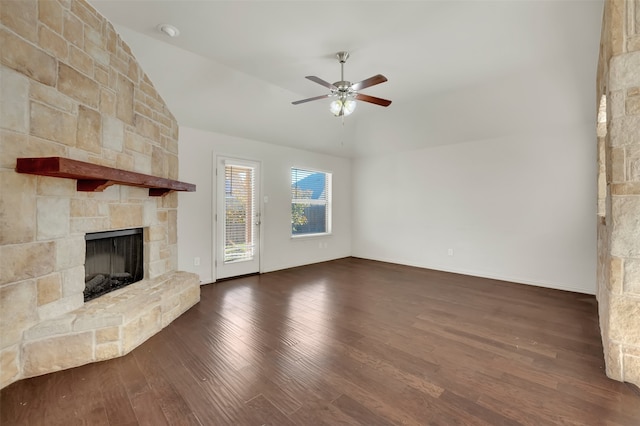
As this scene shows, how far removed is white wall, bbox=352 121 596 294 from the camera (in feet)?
13.5

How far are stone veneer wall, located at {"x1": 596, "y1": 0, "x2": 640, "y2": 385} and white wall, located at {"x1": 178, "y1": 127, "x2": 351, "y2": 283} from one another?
14.7 ft

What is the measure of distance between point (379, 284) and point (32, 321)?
399 centimetres

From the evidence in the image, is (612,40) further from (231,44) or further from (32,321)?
(32,321)

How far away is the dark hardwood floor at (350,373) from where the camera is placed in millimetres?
1678

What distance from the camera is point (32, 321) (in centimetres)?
208

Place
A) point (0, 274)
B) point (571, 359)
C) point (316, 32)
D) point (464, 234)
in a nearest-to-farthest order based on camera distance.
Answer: point (0, 274) → point (571, 359) → point (316, 32) → point (464, 234)

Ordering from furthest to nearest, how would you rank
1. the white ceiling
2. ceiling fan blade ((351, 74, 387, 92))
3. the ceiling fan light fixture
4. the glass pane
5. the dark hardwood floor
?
the glass pane, the ceiling fan light fixture, ceiling fan blade ((351, 74, 387, 92)), the white ceiling, the dark hardwood floor

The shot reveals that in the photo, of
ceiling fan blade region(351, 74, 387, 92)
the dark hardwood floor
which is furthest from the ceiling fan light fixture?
the dark hardwood floor

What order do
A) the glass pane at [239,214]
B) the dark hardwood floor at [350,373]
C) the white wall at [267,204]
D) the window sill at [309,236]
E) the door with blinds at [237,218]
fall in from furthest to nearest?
the window sill at [309,236] → the glass pane at [239,214] → the door with blinds at [237,218] → the white wall at [267,204] → the dark hardwood floor at [350,373]

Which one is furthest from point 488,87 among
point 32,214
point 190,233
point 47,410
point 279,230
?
point 47,410

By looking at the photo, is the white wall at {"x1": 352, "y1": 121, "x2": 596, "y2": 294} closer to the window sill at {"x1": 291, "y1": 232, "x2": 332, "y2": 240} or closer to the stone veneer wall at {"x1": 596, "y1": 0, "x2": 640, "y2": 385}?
the window sill at {"x1": 291, "y1": 232, "x2": 332, "y2": 240}

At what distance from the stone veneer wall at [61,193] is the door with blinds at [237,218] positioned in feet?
5.04

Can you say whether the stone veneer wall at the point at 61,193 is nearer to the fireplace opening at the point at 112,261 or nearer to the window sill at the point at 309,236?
the fireplace opening at the point at 112,261

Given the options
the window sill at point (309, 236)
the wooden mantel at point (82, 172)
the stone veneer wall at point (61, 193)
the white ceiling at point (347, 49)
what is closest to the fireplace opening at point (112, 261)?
the stone veneer wall at point (61, 193)
